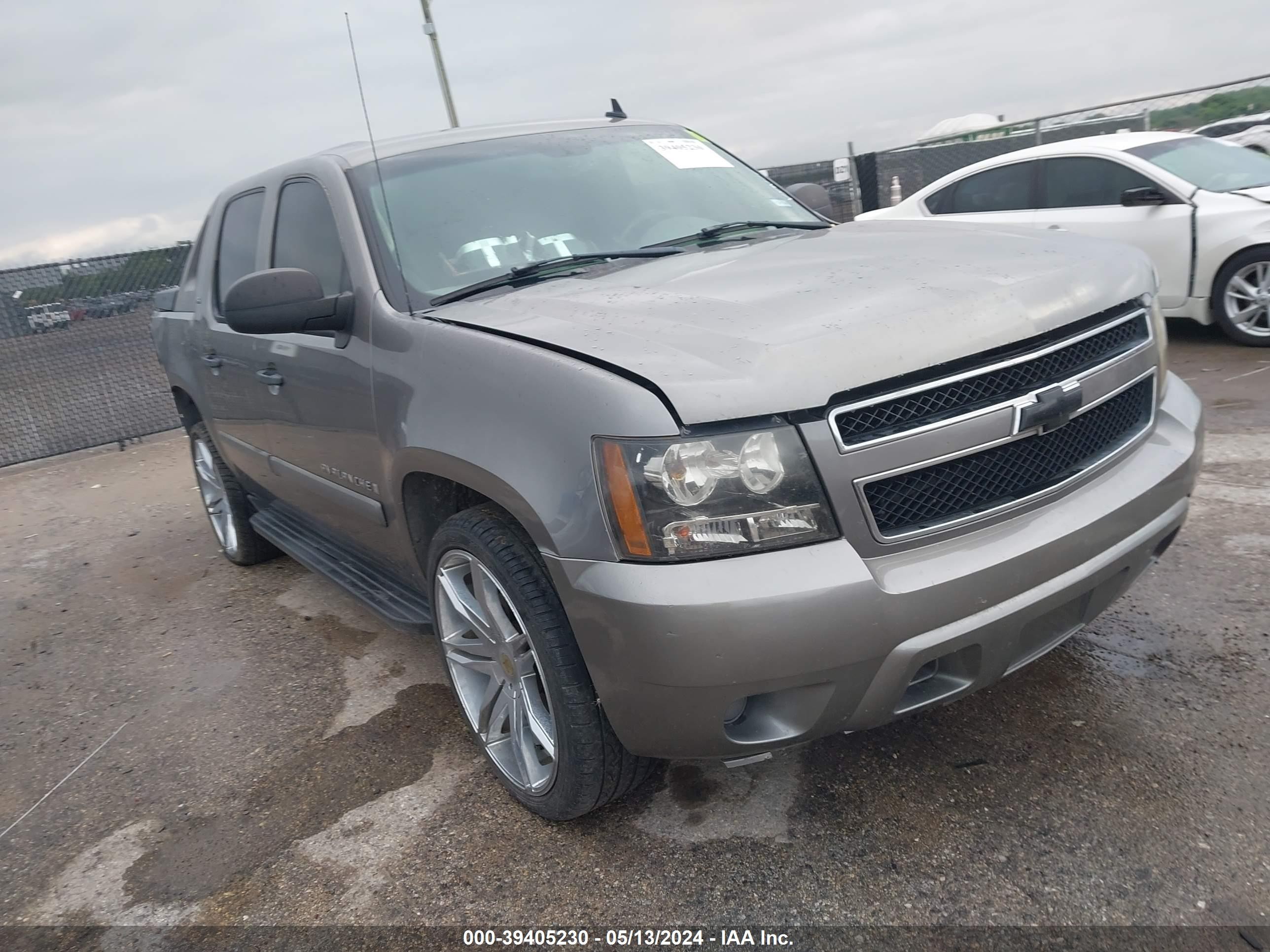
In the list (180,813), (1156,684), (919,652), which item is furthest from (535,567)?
(1156,684)

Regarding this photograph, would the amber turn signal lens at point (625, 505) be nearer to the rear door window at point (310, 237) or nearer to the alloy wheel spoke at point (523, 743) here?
the alloy wheel spoke at point (523, 743)

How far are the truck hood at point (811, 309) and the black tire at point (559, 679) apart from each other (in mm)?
488

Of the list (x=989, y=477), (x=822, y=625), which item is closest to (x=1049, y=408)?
(x=989, y=477)

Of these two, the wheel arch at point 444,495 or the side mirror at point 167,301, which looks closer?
the wheel arch at point 444,495

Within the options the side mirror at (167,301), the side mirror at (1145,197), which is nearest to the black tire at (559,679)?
the side mirror at (167,301)

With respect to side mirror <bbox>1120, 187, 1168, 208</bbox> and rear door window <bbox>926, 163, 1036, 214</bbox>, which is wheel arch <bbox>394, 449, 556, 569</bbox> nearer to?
side mirror <bbox>1120, 187, 1168, 208</bbox>

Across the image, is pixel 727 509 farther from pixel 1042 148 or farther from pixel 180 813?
pixel 1042 148

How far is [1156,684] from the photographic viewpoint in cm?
283

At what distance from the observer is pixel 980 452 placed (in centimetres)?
209

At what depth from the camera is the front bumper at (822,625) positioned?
1.92 metres

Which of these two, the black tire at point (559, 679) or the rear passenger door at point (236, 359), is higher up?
the rear passenger door at point (236, 359)

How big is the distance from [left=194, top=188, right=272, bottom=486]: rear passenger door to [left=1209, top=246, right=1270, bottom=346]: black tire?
6059 millimetres

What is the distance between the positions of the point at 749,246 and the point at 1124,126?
10553 millimetres

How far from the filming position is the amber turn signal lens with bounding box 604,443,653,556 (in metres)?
1.97
